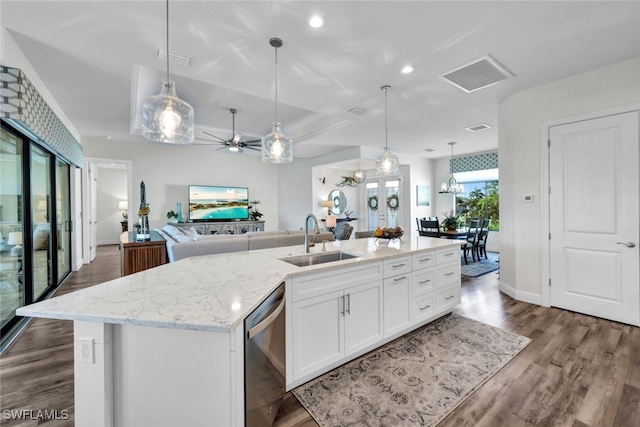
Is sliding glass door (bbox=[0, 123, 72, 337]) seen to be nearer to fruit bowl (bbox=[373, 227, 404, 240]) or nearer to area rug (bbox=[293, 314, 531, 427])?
area rug (bbox=[293, 314, 531, 427])

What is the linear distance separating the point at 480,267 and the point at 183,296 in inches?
227

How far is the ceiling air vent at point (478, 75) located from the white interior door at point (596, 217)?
102 cm

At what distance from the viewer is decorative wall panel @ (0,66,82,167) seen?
2.28 meters

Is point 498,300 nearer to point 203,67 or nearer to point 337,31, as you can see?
point 337,31

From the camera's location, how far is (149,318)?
1.12 metres

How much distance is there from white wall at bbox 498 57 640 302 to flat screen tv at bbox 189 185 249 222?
6626 mm

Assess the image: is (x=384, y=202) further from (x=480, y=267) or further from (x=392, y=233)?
(x=392, y=233)

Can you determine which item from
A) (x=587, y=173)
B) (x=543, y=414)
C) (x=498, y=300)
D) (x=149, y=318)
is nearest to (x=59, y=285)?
(x=149, y=318)

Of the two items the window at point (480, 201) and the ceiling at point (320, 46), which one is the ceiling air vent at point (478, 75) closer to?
the ceiling at point (320, 46)

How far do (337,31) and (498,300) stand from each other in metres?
3.82

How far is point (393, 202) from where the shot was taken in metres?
8.69

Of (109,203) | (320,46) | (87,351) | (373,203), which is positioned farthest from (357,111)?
(109,203)

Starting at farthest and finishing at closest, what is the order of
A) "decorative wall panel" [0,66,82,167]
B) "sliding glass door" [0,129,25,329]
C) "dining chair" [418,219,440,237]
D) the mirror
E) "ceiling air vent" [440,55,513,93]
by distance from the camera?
the mirror < "dining chair" [418,219,440,237] < "ceiling air vent" [440,55,513,93] < "sliding glass door" [0,129,25,329] < "decorative wall panel" [0,66,82,167]

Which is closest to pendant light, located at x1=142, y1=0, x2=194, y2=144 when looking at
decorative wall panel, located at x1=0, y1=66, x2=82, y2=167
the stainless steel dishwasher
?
decorative wall panel, located at x1=0, y1=66, x2=82, y2=167
